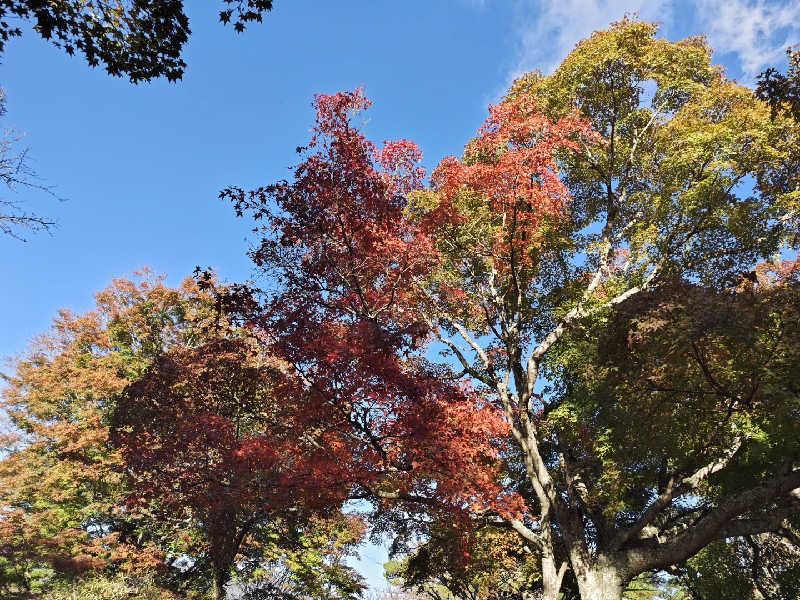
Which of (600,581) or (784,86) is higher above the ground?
(784,86)

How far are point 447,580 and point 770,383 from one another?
519 inches

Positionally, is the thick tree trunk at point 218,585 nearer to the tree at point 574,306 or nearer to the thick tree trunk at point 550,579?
the tree at point 574,306

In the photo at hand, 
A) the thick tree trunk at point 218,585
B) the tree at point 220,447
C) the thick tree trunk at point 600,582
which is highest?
the tree at point 220,447

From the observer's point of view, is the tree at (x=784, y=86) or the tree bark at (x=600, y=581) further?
the tree bark at (x=600, y=581)

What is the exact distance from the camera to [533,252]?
13484mm

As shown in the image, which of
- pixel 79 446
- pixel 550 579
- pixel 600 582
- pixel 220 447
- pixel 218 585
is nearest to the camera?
pixel 600 582

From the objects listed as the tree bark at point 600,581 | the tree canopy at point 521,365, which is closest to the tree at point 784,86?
the tree canopy at point 521,365

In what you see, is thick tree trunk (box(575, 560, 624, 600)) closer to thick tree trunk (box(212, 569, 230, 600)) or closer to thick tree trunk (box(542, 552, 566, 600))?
thick tree trunk (box(542, 552, 566, 600))

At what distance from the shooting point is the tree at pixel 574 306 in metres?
8.63

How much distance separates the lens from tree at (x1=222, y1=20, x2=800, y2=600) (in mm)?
8633

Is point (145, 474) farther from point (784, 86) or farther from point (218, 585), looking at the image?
point (784, 86)

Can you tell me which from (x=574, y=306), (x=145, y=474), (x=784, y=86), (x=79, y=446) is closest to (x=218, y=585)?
(x=145, y=474)

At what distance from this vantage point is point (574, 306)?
488 inches

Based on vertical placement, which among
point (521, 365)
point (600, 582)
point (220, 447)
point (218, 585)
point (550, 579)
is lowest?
point (600, 582)
